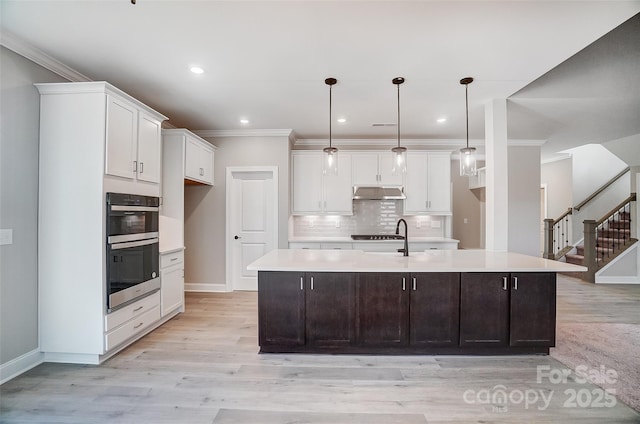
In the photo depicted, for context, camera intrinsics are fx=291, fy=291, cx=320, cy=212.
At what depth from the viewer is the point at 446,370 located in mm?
2455

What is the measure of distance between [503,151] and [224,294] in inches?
177

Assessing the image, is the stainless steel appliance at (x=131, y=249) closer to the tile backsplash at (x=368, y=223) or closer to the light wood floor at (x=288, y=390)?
the light wood floor at (x=288, y=390)

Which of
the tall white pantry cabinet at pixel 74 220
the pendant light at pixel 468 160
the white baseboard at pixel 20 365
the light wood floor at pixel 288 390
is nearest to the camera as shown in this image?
the light wood floor at pixel 288 390

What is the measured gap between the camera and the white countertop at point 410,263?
2561 mm

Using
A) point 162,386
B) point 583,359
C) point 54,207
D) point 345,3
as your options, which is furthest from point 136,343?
point 583,359

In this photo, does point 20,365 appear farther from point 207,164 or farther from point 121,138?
point 207,164

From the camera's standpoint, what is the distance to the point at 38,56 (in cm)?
253

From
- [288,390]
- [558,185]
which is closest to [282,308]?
[288,390]

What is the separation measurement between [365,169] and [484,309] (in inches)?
126

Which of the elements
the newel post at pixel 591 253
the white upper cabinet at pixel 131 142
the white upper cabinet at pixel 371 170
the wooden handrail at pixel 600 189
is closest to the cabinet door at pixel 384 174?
the white upper cabinet at pixel 371 170

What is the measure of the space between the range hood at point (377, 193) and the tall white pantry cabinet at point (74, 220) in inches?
147

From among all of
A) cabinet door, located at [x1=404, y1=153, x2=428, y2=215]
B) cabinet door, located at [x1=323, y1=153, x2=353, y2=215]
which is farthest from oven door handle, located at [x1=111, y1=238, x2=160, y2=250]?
cabinet door, located at [x1=404, y1=153, x2=428, y2=215]

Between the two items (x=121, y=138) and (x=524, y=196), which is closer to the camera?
(x=121, y=138)

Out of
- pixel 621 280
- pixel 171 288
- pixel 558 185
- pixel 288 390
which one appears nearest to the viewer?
pixel 288 390
